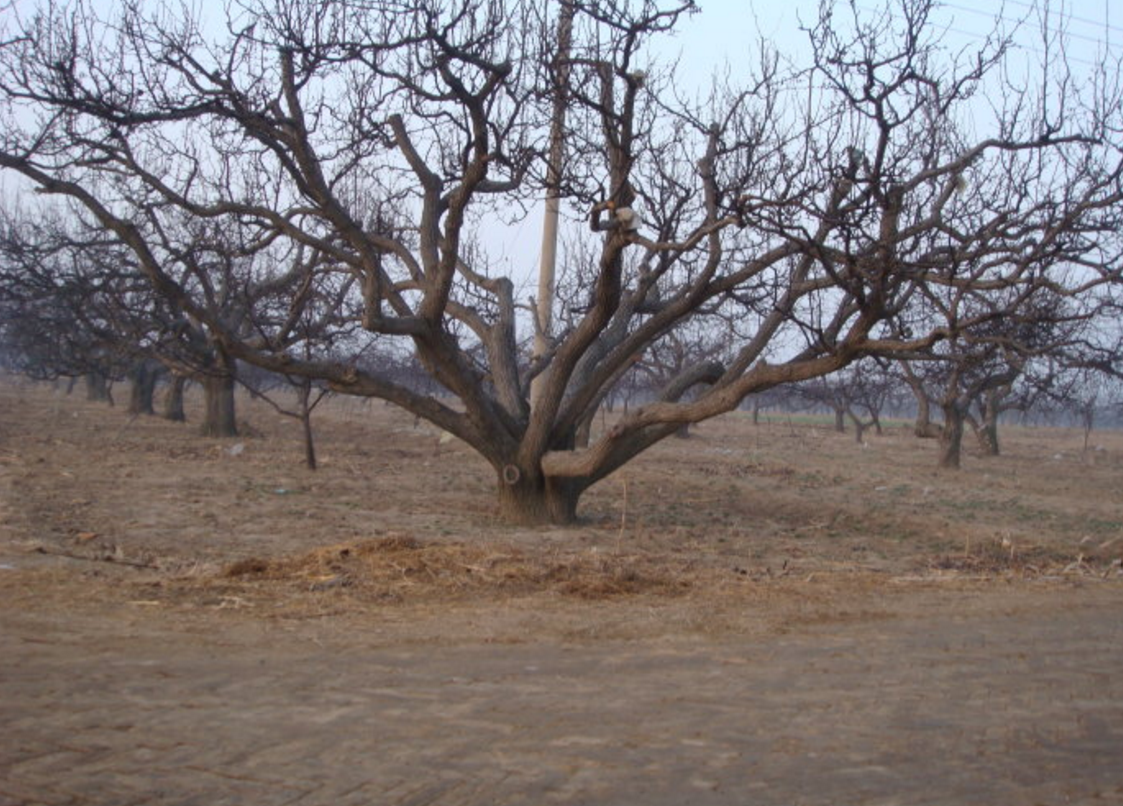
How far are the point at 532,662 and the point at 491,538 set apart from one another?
5.72 meters

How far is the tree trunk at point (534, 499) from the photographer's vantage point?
13336 millimetres

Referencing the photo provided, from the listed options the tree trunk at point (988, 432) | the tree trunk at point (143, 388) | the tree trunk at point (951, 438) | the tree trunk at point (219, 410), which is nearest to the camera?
the tree trunk at point (219, 410)

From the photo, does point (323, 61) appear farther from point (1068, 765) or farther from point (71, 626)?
point (1068, 765)

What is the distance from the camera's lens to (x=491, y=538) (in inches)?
462

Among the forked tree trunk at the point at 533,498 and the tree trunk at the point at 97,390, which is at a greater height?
the tree trunk at the point at 97,390

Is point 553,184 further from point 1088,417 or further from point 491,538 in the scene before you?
point 1088,417

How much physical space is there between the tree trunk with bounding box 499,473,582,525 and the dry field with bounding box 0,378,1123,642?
0.40 meters

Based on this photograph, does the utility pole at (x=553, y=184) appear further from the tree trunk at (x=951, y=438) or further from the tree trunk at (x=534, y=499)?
the tree trunk at (x=951, y=438)

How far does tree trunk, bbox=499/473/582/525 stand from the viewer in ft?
43.8

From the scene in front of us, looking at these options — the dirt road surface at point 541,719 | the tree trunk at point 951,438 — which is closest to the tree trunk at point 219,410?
the tree trunk at point 951,438

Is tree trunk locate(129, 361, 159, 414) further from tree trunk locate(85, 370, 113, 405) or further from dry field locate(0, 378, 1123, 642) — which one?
tree trunk locate(85, 370, 113, 405)

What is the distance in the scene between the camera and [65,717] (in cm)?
476

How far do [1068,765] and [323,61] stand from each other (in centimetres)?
926

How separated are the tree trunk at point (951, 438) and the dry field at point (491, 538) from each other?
1.40 meters
